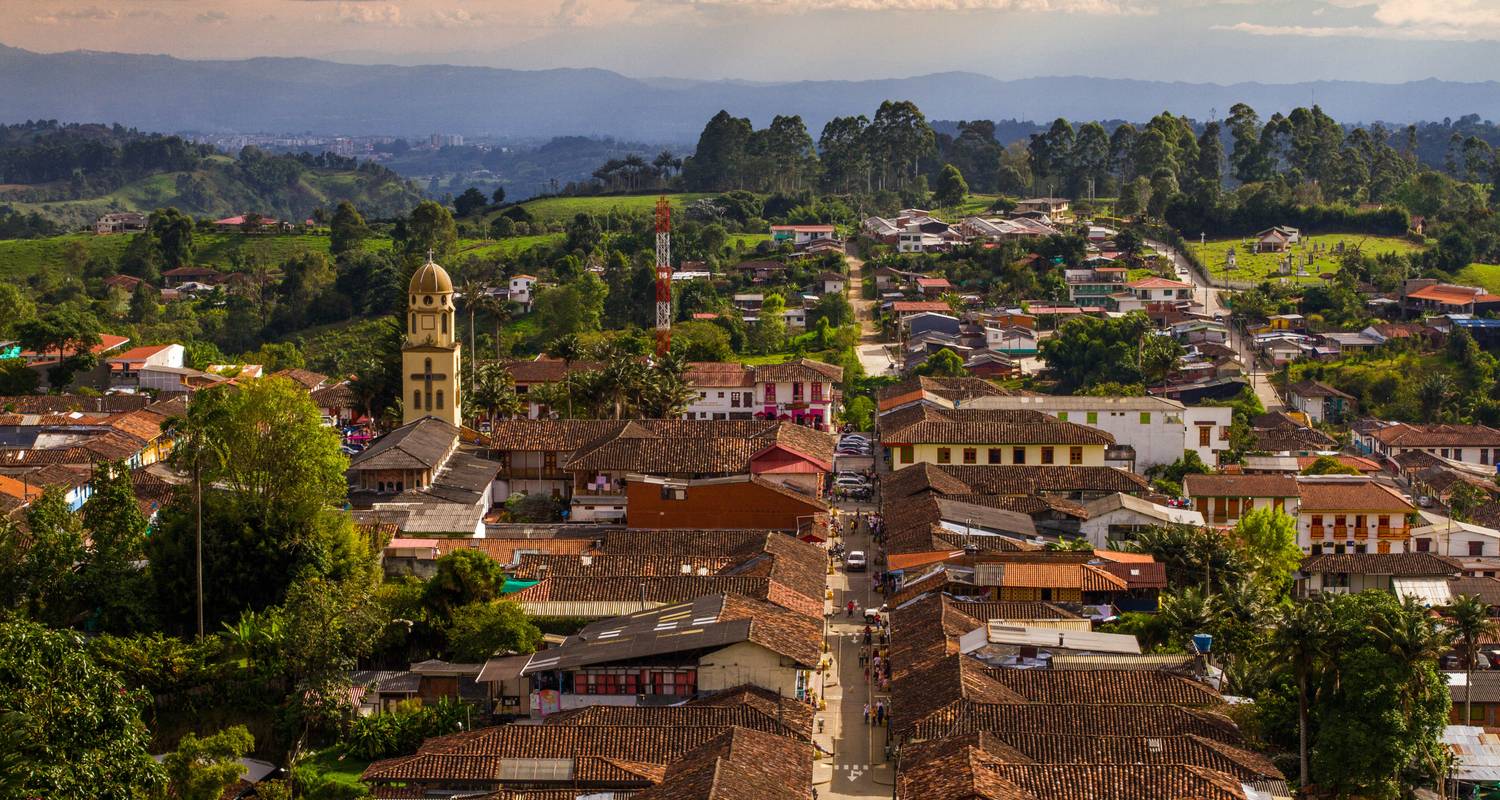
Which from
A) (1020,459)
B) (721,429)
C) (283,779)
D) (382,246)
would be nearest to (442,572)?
(283,779)

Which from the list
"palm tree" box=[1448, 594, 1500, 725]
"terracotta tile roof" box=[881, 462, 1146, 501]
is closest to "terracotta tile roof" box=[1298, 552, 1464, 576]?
"terracotta tile roof" box=[881, 462, 1146, 501]

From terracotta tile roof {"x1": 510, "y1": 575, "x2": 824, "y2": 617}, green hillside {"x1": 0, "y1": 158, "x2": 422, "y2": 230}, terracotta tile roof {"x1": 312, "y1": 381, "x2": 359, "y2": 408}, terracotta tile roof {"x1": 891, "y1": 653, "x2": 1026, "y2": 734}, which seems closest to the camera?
terracotta tile roof {"x1": 891, "y1": 653, "x2": 1026, "y2": 734}

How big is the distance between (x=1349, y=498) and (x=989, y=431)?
348 inches

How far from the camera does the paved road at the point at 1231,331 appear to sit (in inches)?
2483

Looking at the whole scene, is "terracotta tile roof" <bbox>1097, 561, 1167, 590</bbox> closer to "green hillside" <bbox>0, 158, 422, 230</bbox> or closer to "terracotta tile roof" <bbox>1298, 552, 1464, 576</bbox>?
"terracotta tile roof" <bbox>1298, 552, 1464, 576</bbox>

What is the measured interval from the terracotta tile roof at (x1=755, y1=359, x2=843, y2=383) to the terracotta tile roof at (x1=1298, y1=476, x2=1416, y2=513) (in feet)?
53.9

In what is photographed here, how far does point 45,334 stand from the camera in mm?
60406

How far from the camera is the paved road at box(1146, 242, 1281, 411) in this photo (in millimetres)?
63062

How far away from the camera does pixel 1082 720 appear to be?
2564 cm

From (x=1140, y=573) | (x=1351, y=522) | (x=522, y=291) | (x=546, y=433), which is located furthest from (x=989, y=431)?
(x=522, y=291)

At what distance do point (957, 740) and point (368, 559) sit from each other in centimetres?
1320

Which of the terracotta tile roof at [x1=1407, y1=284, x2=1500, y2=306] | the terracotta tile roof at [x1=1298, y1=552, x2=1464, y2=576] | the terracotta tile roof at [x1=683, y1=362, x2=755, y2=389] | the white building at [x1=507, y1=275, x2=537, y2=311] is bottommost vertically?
the terracotta tile roof at [x1=1298, y1=552, x2=1464, y2=576]

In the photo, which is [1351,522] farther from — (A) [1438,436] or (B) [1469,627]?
(A) [1438,436]

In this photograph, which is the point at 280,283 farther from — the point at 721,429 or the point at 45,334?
the point at 721,429
